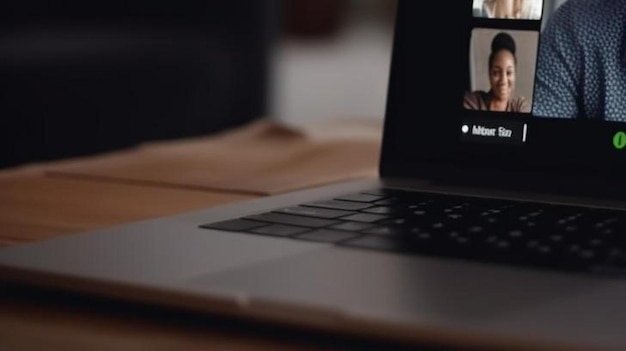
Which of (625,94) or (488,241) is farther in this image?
(625,94)

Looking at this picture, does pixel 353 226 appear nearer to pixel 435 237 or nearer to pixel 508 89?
pixel 435 237

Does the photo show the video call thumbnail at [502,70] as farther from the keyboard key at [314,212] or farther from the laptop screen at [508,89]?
the keyboard key at [314,212]

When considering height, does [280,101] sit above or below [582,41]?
below

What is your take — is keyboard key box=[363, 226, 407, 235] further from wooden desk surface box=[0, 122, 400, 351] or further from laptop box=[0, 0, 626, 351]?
wooden desk surface box=[0, 122, 400, 351]

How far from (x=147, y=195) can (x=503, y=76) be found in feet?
0.90

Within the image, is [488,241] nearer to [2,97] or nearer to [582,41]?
[582,41]

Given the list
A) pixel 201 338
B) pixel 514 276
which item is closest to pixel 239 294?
pixel 201 338

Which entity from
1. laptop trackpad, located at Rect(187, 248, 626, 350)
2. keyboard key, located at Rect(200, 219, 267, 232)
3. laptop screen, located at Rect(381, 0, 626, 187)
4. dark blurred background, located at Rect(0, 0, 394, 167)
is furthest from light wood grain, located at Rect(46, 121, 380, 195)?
dark blurred background, located at Rect(0, 0, 394, 167)

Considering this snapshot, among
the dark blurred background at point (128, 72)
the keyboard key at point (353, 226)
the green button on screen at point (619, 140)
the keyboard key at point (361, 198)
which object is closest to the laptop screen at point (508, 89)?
the green button on screen at point (619, 140)

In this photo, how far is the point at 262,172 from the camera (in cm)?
97

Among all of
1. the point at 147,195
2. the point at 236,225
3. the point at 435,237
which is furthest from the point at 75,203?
the point at 435,237

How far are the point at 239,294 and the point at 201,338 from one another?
0.08 feet

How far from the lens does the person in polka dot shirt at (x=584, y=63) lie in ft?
2.50

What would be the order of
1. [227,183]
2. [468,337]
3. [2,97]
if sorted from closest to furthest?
[468,337] < [227,183] < [2,97]
